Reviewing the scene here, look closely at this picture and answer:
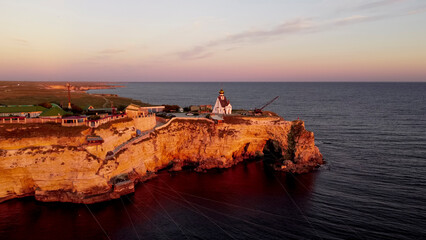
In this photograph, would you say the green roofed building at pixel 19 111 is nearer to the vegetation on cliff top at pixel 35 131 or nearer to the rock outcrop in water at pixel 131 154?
the vegetation on cliff top at pixel 35 131

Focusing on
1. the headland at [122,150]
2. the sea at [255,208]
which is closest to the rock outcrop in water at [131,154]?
the headland at [122,150]

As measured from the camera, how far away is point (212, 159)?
181ft

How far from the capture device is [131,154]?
46344mm

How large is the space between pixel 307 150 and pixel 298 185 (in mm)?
12689

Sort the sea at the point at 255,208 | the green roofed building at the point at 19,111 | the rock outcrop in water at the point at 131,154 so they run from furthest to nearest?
the green roofed building at the point at 19,111 < the rock outcrop in water at the point at 131,154 < the sea at the point at 255,208

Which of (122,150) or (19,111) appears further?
(19,111)

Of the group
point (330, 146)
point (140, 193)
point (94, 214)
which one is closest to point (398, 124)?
point (330, 146)

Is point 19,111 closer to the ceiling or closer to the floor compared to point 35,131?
closer to the ceiling

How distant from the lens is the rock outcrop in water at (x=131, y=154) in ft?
127

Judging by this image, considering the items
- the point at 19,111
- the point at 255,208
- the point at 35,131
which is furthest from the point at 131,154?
the point at 19,111

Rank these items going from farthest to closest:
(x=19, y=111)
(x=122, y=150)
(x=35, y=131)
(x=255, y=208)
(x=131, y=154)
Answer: (x=19, y=111) < (x=131, y=154) < (x=122, y=150) < (x=35, y=131) < (x=255, y=208)

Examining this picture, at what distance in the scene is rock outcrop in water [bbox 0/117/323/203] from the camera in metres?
38.7

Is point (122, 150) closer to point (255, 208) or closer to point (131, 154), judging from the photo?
point (131, 154)

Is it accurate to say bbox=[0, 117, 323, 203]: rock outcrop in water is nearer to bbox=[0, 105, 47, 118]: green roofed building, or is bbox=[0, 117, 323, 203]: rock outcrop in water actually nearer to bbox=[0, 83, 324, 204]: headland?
bbox=[0, 83, 324, 204]: headland
